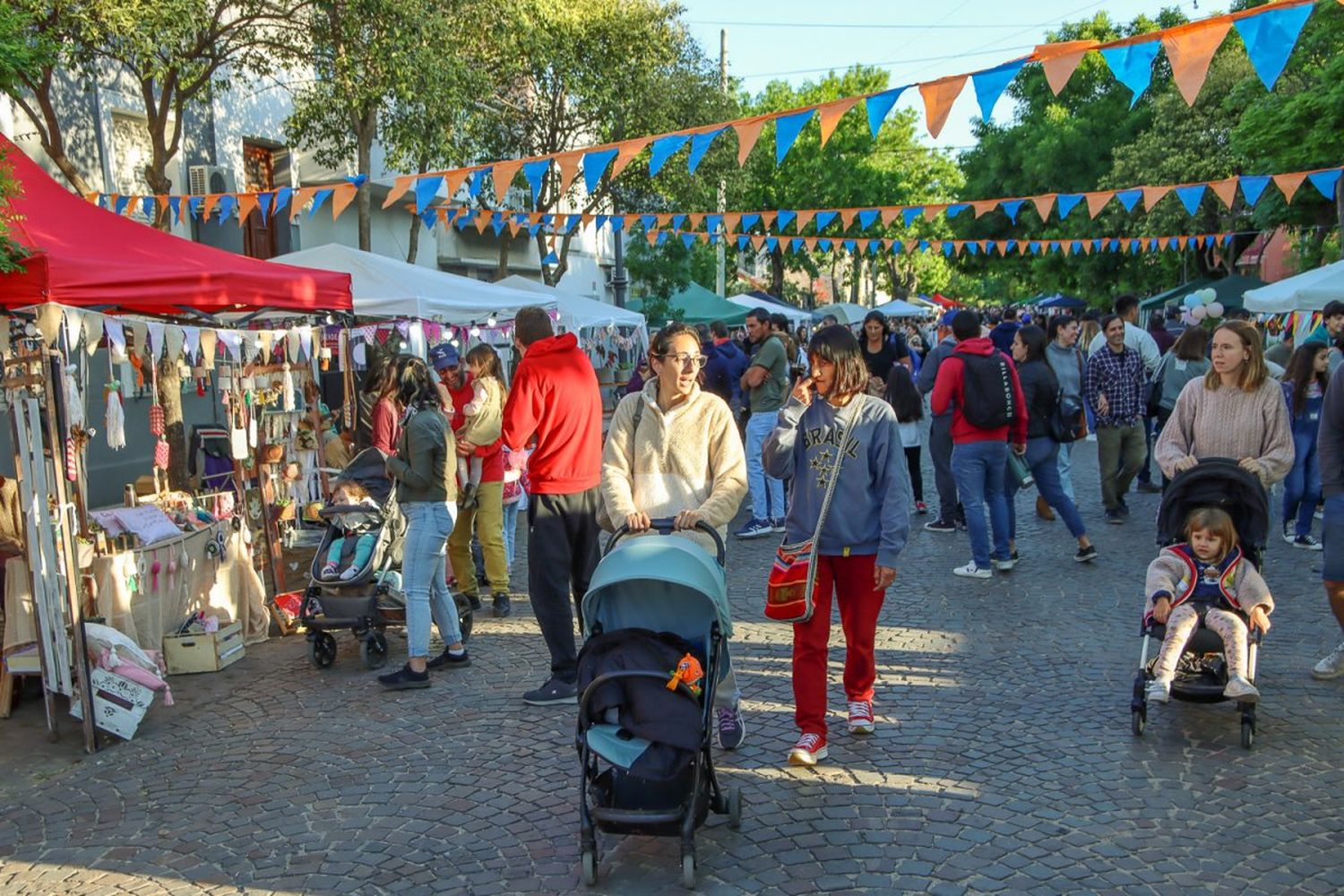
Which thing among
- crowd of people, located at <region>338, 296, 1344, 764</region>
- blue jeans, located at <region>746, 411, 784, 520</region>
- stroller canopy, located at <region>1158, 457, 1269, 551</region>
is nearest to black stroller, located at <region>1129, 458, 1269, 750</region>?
stroller canopy, located at <region>1158, 457, 1269, 551</region>

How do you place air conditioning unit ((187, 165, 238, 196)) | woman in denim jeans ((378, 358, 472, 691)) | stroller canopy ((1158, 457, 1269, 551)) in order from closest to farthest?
1. stroller canopy ((1158, 457, 1269, 551))
2. woman in denim jeans ((378, 358, 472, 691))
3. air conditioning unit ((187, 165, 238, 196))

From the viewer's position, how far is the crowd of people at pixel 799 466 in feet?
14.8

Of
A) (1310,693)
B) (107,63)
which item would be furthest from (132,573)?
(107,63)

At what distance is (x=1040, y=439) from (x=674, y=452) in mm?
4820

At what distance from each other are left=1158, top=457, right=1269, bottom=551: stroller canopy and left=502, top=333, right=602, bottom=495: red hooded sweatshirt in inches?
109

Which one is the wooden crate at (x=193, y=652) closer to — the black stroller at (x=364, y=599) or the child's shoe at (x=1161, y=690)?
the black stroller at (x=364, y=599)

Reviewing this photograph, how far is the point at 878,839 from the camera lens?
12.8 feet

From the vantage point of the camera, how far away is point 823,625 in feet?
14.8

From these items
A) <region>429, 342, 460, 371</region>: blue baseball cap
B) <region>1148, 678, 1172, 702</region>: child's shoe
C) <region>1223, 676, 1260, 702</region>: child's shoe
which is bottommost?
<region>1148, 678, 1172, 702</region>: child's shoe

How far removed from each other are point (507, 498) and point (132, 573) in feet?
8.10

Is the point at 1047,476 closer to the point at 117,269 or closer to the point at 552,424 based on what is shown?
the point at 552,424

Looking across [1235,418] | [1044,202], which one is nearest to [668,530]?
[1235,418]

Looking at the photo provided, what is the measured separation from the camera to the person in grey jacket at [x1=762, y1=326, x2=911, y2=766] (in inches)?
176

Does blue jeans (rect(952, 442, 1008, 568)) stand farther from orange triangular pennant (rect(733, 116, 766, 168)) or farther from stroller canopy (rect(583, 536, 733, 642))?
stroller canopy (rect(583, 536, 733, 642))
